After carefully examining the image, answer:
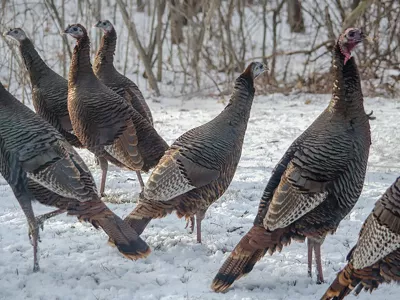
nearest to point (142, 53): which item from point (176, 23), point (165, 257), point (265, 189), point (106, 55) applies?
point (176, 23)

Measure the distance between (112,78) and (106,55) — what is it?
31 centimetres

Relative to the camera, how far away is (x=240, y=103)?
5031mm

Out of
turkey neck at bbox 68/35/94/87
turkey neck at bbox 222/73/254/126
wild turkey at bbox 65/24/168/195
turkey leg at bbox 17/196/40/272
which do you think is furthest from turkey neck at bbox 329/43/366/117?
turkey neck at bbox 68/35/94/87

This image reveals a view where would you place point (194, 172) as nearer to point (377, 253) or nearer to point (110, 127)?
point (110, 127)

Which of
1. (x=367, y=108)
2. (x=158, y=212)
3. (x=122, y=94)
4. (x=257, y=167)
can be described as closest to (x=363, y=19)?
(x=367, y=108)

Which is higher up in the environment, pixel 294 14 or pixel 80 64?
pixel 80 64

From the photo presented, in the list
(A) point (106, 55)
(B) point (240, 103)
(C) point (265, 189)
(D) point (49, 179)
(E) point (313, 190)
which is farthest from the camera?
(A) point (106, 55)

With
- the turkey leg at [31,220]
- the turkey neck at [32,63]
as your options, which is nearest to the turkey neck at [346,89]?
the turkey leg at [31,220]

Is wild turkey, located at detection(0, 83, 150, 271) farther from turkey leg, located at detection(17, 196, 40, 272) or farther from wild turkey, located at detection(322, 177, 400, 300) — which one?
wild turkey, located at detection(322, 177, 400, 300)

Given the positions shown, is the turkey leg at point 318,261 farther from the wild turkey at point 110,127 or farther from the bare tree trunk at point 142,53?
the bare tree trunk at point 142,53

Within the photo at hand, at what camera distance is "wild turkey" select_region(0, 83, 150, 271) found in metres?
4.16

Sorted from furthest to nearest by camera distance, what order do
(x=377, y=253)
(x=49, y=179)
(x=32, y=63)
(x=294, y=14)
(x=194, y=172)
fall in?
1. (x=294, y=14)
2. (x=32, y=63)
3. (x=194, y=172)
4. (x=49, y=179)
5. (x=377, y=253)

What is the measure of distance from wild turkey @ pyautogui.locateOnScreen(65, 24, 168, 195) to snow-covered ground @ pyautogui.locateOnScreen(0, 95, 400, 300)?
0.48 m

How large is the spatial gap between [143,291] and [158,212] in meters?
0.75
